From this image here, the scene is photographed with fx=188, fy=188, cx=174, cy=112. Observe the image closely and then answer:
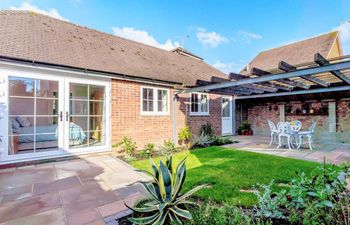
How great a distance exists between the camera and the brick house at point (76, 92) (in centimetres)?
547

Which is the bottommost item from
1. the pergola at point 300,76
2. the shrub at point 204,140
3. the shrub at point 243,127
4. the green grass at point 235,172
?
the green grass at point 235,172

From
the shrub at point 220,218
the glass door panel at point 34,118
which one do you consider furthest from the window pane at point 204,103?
the shrub at point 220,218

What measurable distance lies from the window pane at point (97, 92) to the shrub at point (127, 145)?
69.3 inches

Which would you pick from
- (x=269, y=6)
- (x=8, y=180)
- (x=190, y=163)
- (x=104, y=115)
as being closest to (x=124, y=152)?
(x=104, y=115)

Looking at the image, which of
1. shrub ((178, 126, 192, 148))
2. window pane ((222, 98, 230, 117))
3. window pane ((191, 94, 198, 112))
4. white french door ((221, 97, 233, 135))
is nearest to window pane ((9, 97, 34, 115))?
shrub ((178, 126, 192, 148))

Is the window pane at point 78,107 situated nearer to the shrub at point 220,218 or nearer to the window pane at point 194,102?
the window pane at point 194,102

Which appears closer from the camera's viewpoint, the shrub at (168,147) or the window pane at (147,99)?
the shrub at (168,147)

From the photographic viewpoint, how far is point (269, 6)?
10.8 metres

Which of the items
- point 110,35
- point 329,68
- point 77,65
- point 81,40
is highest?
point 110,35

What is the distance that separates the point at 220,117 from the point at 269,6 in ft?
22.8

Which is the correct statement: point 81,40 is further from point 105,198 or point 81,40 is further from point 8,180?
point 105,198

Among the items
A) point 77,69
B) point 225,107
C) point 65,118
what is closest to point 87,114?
point 65,118

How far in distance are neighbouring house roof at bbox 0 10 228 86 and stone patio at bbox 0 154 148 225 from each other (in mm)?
3169

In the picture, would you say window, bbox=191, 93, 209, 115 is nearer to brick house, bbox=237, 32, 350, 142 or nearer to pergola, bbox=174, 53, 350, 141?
pergola, bbox=174, 53, 350, 141
